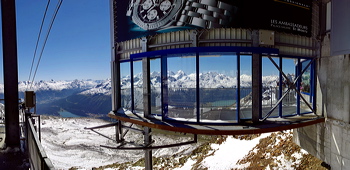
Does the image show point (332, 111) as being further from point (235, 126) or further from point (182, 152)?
point (182, 152)

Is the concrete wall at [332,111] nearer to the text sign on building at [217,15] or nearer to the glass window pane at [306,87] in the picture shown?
the glass window pane at [306,87]

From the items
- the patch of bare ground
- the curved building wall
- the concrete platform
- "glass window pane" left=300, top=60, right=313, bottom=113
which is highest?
the curved building wall

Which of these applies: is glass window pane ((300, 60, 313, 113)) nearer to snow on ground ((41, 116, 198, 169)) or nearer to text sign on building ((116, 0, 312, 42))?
text sign on building ((116, 0, 312, 42))

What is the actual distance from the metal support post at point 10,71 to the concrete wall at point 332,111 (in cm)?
1407

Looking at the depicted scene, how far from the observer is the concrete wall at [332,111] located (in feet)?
27.6

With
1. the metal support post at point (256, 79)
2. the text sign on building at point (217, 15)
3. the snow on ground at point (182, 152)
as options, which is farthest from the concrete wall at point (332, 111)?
the metal support post at point (256, 79)

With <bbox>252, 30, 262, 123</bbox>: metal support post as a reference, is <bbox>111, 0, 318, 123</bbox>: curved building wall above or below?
above

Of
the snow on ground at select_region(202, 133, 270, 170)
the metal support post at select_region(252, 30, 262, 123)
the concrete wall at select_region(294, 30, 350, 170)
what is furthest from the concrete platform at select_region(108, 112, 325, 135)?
the snow on ground at select_region(202, 133, 270, 170)

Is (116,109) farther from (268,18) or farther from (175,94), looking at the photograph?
(268,18)

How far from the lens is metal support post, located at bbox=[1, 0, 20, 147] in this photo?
25.5ft

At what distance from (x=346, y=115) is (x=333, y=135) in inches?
49.0

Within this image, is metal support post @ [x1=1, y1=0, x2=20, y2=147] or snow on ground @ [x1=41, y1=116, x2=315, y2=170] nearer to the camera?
metal support post @ [x1=1, y1=0, x2=20, y2=147]

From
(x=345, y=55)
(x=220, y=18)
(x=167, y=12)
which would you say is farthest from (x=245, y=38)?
(x=345, y=55)

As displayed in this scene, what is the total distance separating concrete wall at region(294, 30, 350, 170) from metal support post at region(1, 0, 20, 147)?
1407 cm
